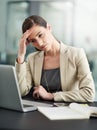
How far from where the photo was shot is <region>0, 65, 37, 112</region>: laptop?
1.16 metres

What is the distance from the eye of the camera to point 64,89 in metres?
1.87

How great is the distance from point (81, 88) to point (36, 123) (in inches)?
29.4

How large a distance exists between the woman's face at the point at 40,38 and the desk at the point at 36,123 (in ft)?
2.87

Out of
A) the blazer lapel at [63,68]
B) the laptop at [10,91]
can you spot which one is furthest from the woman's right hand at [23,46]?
the laptop at [10,91]

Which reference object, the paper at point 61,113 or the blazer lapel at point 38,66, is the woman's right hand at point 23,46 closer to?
the blazer lapel at point 38,66

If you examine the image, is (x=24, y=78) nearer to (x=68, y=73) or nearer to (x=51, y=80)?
(x=51, y=80)

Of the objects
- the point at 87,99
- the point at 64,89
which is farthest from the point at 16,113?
the point at 64,89

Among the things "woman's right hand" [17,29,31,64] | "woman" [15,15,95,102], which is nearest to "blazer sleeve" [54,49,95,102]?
"woman" [15,15,95,102]

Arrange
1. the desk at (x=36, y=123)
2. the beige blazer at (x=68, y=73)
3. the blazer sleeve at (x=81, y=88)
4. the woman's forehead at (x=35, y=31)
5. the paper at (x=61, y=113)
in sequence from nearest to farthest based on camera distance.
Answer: the desk at (x=36, y=123), the paper at (x=61, y=113), the blazer sleeve at (x=81, y=88), the beige blazer at (x=68, y=73), the woman's forehead at (x=35, y=31)

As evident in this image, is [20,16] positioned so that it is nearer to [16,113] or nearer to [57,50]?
[57,50]

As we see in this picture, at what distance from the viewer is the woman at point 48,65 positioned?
1825 mm

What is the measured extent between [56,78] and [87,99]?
377 mm

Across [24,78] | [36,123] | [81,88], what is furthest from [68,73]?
[36,123]

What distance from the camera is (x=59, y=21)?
2.73 meters
